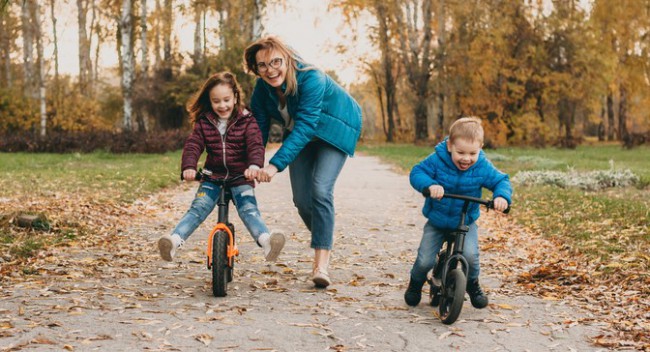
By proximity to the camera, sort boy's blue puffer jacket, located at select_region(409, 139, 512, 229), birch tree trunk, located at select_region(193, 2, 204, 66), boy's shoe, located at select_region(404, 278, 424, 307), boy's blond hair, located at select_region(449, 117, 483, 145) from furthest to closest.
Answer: birch tree trunk, located at select_region(193, 2, 204, 66), boy's shoe, located at select_region(404, 278, 424, 307), boy's blue puffer jacket, located at select_region(409, 139, 512, 229), boy's blond hair, located at select_region(449, 117, 483, 145)

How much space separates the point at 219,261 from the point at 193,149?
0.87 meters

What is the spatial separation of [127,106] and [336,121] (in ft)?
77.3

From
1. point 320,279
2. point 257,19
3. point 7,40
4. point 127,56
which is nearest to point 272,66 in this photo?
point 320,279

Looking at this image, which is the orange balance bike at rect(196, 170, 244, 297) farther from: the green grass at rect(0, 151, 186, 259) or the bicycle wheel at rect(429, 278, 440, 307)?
the green grass at rect(0, 151, 186, 259)

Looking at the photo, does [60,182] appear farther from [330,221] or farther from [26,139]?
[26,139]

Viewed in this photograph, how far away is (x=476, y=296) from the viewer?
522 centimetres

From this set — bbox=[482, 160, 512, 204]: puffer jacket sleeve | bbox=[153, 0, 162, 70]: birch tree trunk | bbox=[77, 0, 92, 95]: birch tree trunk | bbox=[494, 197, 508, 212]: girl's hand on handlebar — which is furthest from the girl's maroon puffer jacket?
bbox=[77, 0, 92, 95]: birch tree trunk

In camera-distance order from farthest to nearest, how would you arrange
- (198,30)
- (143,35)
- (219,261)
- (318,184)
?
(198,30) < (143,35) < (318,184) < (219,261)

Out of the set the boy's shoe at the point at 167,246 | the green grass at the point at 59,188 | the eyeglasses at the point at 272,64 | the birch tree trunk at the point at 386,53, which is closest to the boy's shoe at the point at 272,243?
the boy's shoe at the point at 167,246

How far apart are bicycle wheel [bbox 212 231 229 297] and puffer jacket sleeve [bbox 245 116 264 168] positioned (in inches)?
22.9

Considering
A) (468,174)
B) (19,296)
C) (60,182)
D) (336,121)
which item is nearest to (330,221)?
(336,121)

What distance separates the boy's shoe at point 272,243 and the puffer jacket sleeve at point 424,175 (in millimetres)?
1112

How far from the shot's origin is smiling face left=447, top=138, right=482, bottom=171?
4848mm

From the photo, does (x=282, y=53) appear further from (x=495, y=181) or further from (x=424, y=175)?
(x=495, y=181)
